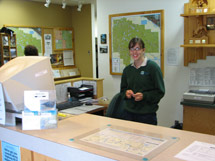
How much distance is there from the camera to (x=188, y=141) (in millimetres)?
1407

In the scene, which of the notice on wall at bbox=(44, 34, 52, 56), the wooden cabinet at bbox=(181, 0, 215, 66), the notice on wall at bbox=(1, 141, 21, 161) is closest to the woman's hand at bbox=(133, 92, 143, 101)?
the notice on wall at bbox=(1, 141, 21, 161)

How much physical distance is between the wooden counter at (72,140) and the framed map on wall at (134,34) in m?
2.29

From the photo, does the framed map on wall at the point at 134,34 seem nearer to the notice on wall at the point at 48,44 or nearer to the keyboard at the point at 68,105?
the keyboard at the point at 68,105

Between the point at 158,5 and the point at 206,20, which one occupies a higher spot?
the point at 158,5

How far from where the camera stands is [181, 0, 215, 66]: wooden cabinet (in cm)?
331

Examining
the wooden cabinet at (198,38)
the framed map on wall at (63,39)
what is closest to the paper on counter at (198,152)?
the wooden cabinet at (198,38)

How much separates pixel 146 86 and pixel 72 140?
50.2 inches

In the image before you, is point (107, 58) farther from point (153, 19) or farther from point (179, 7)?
point (179, 7)

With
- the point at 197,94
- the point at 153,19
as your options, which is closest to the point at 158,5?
the point at 153,19

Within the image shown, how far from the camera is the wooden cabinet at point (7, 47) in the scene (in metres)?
5.47

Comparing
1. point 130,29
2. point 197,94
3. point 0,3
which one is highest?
point 0,3

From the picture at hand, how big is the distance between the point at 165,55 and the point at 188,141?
102 inches

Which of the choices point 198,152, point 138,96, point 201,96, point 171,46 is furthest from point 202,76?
point 198,152

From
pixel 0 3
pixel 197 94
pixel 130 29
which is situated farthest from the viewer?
pixel 0 3
